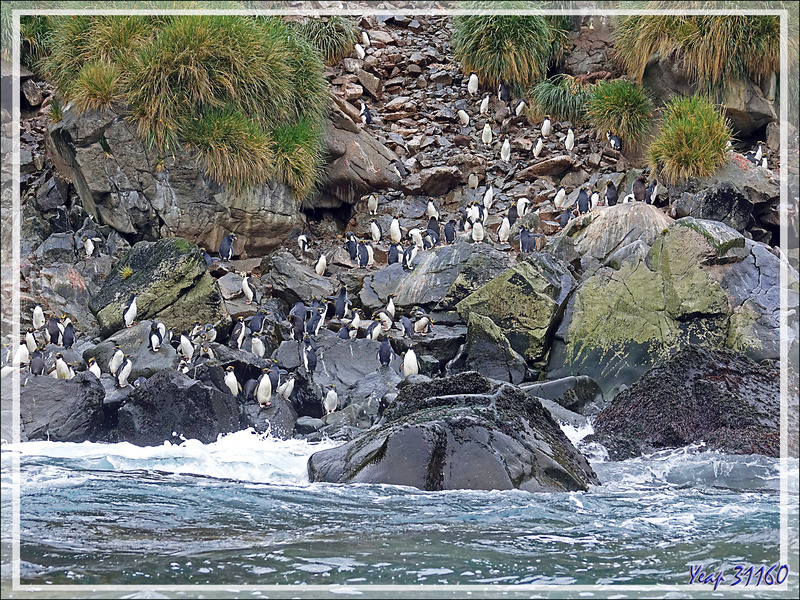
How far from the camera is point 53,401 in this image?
7410mm

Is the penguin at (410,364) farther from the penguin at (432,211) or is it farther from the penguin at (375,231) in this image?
the penguin at (432,211)

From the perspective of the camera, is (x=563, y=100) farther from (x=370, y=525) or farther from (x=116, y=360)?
(x=370, y=525)

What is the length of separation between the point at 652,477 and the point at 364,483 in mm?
2121

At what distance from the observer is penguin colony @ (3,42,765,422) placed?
878 cm

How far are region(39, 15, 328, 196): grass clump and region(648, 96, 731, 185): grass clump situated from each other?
17.8ft

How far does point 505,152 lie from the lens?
15.0 meters

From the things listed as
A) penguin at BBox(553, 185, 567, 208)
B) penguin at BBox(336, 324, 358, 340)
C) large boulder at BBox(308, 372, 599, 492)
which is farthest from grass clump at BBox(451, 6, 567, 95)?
large boulder at BBox(308, 372, 599, 492)

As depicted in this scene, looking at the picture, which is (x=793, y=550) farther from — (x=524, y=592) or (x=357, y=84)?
(x=357, y=84)

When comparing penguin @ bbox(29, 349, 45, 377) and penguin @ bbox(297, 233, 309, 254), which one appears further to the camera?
penguin @ bbox(297, 233, 309, 254)

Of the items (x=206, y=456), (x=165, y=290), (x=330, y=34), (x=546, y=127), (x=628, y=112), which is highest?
(x=330, y=34)

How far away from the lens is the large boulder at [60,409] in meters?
7.18

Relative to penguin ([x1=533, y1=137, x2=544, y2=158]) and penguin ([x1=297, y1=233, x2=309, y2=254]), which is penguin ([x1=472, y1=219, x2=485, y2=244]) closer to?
penguin ([x1=297, y1=233, x2=309, y2=254])

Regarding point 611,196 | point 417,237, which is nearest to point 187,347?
point 417,237

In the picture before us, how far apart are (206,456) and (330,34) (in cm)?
1083
